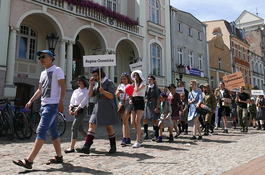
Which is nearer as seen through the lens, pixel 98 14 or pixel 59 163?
pixel 59 163

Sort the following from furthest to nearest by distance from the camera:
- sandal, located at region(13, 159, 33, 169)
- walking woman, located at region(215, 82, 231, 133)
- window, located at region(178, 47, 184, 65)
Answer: window, located at region(178, 47, 184, 65), walking woman, located at region(215, 82, 231, 133), sandal, located at region(13, 159, 33, 169)

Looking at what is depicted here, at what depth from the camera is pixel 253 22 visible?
157 feet

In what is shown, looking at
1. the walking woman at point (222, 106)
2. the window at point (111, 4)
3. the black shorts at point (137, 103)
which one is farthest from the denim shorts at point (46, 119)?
the window at point (111, 4)

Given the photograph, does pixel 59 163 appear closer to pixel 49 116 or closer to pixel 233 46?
pixel 49 116

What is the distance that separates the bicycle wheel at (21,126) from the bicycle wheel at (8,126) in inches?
7.5

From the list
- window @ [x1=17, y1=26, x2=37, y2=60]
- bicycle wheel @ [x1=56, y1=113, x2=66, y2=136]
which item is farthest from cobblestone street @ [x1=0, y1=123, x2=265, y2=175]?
window @ [x1=17, y1=26, x2=37, y2=60]

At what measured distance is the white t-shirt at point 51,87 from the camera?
3875mm

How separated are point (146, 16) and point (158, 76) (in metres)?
5.39

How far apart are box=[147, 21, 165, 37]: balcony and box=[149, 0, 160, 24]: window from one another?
0.62 metres

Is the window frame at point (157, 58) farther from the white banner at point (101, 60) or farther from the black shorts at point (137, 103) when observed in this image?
the white banner at point (101, 60)

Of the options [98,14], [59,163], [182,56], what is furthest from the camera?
[182,56]

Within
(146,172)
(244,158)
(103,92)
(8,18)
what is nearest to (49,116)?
(103,92)

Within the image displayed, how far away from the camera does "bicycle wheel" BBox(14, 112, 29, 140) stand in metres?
6.96

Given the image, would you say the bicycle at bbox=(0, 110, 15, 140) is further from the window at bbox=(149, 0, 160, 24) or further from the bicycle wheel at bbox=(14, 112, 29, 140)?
the window at bbox=(149, 0, 160, 24)
